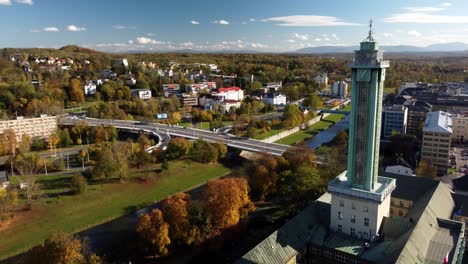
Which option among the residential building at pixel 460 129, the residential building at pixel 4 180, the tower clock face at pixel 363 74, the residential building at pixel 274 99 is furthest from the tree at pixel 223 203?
the residential building at pixel 274 99

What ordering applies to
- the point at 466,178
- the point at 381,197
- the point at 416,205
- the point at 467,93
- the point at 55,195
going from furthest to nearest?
the point at 467,93
the point at 55,195
the point at 466,178
the point at 416,205
the point at 381,197

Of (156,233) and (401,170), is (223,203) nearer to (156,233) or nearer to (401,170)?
(156,233)

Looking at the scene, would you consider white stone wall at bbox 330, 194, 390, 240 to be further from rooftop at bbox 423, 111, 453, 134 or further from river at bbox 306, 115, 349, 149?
river at bbox 306, 115, 349, 149

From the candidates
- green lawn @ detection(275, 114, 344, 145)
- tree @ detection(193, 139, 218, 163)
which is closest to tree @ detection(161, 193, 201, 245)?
tree @ detection(193, 139, 218, 163)

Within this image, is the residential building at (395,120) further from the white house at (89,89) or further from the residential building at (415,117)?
the white house at (89,89)

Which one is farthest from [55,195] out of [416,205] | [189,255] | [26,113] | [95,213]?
[26,113]

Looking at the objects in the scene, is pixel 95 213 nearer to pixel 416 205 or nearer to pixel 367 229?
pixel 367 229
